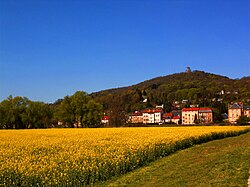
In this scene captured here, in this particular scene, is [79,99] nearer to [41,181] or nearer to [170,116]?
[41,181]

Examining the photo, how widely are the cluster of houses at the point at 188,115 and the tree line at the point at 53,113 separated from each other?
124 ft

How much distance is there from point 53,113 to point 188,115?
8100 centimetres

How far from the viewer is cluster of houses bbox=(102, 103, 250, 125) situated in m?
129

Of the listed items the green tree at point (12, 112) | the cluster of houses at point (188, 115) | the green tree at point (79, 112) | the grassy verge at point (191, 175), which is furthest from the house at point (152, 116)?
the grassy verge at point (191, 175)

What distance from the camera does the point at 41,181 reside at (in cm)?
1122

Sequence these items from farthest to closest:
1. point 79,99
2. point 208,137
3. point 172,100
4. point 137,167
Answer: point 172,100 → point 79,99 → point 208,137 → point 137,167

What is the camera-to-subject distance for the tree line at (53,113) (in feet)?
259

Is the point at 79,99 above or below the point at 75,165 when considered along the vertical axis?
above

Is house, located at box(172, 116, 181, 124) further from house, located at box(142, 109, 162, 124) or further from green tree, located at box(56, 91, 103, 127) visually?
green tree, located at box(56, 91, 103, 127)

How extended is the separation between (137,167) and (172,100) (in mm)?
180077

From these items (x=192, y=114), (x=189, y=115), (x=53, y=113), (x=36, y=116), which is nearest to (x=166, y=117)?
(x=189, y=115)

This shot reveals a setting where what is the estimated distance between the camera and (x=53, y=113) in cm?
8388

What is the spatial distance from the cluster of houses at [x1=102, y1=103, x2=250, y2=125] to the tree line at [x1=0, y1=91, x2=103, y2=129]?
3768 cm

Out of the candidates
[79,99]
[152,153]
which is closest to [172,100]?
[79,99]
